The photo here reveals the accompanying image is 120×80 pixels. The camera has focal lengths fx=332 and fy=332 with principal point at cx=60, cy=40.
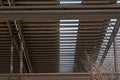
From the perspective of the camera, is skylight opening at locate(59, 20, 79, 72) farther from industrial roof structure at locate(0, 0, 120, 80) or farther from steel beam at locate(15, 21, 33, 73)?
steel beam at locate(15, 21, 33, 73)

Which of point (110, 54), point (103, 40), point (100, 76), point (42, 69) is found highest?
point (100, 76)

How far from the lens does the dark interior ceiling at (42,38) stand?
10.0 m

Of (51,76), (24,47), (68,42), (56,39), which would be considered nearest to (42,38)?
(56,39)

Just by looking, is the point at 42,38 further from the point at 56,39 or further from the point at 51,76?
the point at 51,76

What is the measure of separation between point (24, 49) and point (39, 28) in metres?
1.30

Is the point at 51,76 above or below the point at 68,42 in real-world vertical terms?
below

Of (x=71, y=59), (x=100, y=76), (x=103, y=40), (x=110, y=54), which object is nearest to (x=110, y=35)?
(x=103, y=40)

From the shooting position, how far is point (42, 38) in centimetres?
1119

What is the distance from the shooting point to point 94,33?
10984mm

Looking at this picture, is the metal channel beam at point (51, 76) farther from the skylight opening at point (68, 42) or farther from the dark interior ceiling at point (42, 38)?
the skylight opening at point (68, 42)

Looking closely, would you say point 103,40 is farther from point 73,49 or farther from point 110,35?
point 73,49

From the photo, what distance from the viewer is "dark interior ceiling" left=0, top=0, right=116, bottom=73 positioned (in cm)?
1001

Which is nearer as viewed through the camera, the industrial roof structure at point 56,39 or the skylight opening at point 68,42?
the industrial roof structure at point 56,39

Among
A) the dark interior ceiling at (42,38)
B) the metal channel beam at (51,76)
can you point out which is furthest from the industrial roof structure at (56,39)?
the metal channel beam at (51,76)
